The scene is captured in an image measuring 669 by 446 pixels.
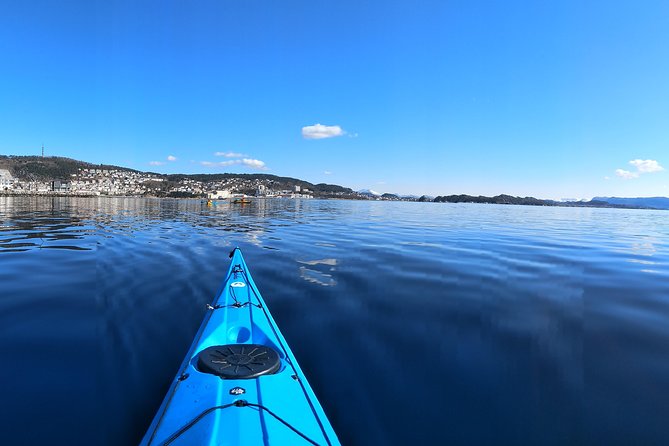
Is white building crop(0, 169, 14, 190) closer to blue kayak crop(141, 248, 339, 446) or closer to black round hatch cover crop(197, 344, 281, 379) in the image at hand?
black round hatch cover crop(197, 344, 281, 379)

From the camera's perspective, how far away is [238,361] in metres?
A: 3.94

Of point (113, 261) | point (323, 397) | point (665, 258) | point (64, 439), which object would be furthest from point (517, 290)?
point (113, 261)

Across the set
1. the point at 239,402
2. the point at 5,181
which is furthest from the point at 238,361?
the point at 5,181

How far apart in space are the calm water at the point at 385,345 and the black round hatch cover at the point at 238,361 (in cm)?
121

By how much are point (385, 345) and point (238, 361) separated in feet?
10.3

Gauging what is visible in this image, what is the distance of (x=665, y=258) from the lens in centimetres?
1577

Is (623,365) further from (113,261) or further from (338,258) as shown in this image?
(113,261)

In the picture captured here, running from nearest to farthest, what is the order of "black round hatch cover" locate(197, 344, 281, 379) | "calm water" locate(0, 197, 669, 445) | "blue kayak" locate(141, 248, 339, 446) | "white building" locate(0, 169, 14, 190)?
"blue kayak" locate(141, 248, 339, 446), "black round hatch cover" locate(197, 344, 281, 379), "calm water" locate(0, 197, 669, 445), "white building" locate(0, 169, 14, 190)

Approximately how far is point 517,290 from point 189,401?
921cm

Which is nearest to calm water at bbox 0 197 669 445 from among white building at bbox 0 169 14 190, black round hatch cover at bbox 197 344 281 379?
black round hatch cover at bbox 197 344 281 379

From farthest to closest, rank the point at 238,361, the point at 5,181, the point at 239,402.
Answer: the point at 5,181 < the point at 238,361 < the point at 239,402

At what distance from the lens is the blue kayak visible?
291cm

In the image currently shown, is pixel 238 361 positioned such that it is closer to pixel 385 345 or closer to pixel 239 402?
pixel 239 402

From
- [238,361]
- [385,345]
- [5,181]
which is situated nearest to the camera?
[238,361]
